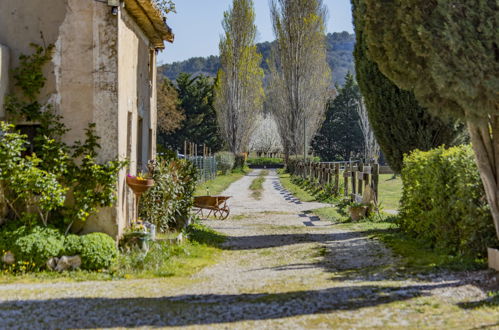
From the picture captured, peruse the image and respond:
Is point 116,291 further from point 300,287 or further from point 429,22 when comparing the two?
point 429,22

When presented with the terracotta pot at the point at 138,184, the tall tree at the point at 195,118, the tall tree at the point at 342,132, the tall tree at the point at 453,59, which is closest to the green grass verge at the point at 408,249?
the tall tree at the point at 453,59

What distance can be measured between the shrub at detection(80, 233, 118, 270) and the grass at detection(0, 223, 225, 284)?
0.40 ft

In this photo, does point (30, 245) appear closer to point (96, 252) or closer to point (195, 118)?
point (96, 252)

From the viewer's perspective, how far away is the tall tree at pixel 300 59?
123 ft

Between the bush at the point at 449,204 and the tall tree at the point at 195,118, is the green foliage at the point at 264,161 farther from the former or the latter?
the bush at the point at 449,204


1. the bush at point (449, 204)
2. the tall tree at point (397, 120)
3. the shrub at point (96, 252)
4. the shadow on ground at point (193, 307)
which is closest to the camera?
the shadow on ground at point (193, 307)

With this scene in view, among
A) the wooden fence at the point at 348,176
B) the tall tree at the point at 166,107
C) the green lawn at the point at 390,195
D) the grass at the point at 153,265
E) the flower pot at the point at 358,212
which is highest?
the tall tree at the point at 166,107

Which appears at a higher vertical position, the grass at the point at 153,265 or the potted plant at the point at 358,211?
the potted plant at the point at 358,211

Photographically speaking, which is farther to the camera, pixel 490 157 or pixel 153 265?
pixel 153 265

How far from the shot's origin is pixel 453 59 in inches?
269

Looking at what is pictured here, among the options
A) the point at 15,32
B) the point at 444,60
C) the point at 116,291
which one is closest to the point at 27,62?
the point at 15,32

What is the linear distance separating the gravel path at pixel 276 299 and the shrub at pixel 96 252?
663 millimetres

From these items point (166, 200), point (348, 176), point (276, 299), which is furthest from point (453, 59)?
point (348, 176)

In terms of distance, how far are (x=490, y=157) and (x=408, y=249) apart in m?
3.23
